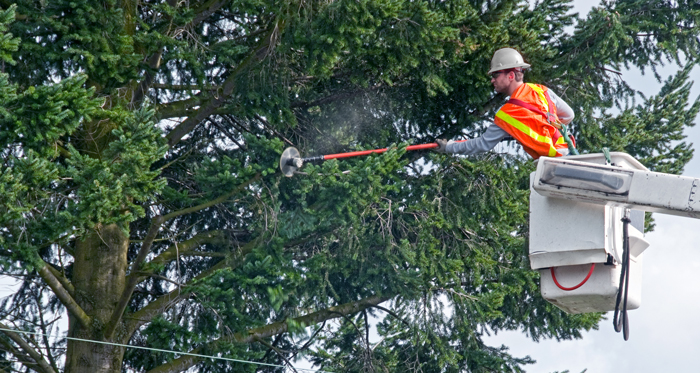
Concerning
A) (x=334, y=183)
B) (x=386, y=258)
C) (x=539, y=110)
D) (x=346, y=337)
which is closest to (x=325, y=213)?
(x=334, y=183)

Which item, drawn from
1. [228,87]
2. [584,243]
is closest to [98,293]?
[228,87]

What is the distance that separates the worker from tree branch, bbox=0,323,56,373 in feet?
17.8

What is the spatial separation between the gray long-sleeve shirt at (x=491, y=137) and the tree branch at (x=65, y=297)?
4370mm

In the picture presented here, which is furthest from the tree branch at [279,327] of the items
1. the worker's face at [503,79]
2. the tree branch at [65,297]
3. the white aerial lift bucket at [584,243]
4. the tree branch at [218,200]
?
the white aerial lift bucket at [584,243]

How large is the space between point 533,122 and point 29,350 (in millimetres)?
6105

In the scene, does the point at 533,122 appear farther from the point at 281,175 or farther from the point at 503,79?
the point at 281,175

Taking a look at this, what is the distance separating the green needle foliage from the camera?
8398 millimetres

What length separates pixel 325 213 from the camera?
9438mm

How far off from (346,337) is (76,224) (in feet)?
20.3

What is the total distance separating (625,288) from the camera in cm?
547

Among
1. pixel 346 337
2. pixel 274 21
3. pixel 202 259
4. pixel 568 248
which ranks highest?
pixel 274 21

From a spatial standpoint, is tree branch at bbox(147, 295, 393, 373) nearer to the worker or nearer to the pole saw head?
the pole saw head

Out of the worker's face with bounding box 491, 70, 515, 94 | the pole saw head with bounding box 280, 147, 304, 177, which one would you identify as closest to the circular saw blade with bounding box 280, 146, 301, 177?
the pole saw head with bounding box 280, 147, 304, 177

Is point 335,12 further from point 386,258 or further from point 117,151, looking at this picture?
point 386,258
